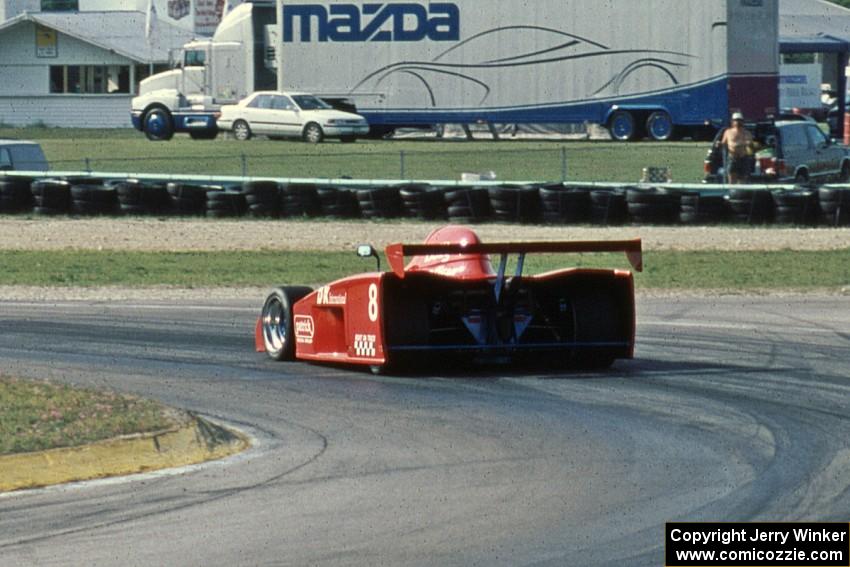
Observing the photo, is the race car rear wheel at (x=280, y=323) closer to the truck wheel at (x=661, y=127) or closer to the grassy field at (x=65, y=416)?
the grassy field at (x=65, y=416)

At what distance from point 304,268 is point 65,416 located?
1114 centimetres

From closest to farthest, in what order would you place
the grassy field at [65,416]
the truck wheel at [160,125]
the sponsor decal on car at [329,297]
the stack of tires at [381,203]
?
the grassy field at [65,416]
the sponsor decal on car at [329,297]
the stack of tires at [381,203]
the truck wheel at [160,125]

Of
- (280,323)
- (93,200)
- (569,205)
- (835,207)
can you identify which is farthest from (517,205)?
(280,323)

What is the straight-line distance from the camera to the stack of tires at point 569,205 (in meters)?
25.4

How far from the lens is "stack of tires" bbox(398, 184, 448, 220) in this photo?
2620cm

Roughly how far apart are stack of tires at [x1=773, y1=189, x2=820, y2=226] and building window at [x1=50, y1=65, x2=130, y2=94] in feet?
160

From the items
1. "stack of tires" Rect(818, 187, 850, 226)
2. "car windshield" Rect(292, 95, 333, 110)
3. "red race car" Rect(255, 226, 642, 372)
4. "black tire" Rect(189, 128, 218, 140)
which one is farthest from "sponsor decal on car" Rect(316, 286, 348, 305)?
"black tire" Rect(189, 128, 218, 140)

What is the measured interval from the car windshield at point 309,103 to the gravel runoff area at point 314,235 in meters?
20.2

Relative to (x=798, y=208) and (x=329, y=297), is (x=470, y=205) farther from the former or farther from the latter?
(x=329, y=297)

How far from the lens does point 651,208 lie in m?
25.5

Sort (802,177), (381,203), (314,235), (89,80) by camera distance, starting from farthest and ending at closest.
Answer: (89,80) < (802,177) < (381,203) < (314,235)

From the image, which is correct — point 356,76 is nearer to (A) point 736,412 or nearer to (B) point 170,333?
(B) point 170,333

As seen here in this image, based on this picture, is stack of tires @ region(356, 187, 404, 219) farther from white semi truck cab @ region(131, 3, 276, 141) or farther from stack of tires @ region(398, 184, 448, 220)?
white semi truck cab @ region(131, 3, 276, 141)

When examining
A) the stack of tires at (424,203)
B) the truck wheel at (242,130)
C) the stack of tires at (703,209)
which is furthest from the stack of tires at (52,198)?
the truck wheel at (242,130)
